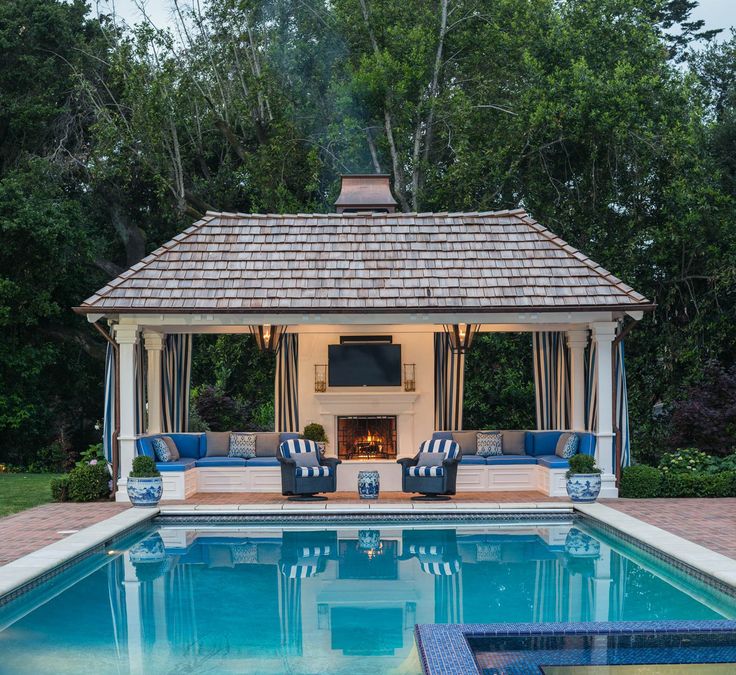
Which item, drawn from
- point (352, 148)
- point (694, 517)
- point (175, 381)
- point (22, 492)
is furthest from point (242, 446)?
point (352, 148)

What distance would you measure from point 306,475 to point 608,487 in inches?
167

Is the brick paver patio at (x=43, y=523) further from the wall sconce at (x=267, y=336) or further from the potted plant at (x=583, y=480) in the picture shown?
the potted plant at (x=583, y=480)

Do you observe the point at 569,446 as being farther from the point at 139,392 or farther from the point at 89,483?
the point at 89,483

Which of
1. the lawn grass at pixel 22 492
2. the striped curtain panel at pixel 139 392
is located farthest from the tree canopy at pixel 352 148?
the striped curtain panel at pixel 139 392

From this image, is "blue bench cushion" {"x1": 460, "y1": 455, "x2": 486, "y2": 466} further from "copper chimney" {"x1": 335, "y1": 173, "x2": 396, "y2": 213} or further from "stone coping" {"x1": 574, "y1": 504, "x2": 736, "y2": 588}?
"copper chimney" {"x1": 335, "y1": 173, "x2": 396, "y2": 213}

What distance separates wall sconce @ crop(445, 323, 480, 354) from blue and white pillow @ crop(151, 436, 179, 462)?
4.62m

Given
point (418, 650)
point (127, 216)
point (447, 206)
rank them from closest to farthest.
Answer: point (418, 650)
point (447, 206)
point (127, 216)

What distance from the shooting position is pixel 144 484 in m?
12.3

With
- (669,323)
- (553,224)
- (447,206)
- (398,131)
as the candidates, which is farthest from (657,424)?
(398,131)

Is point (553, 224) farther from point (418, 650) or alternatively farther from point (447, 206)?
point (418, 650)

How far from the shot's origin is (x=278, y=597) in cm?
804

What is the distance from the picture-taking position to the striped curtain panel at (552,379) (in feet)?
51.2

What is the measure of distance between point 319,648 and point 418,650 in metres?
0.77

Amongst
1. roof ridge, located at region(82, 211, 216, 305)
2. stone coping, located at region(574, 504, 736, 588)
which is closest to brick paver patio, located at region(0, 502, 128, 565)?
roof ridge, located at region(82, 211, 216, 305)
